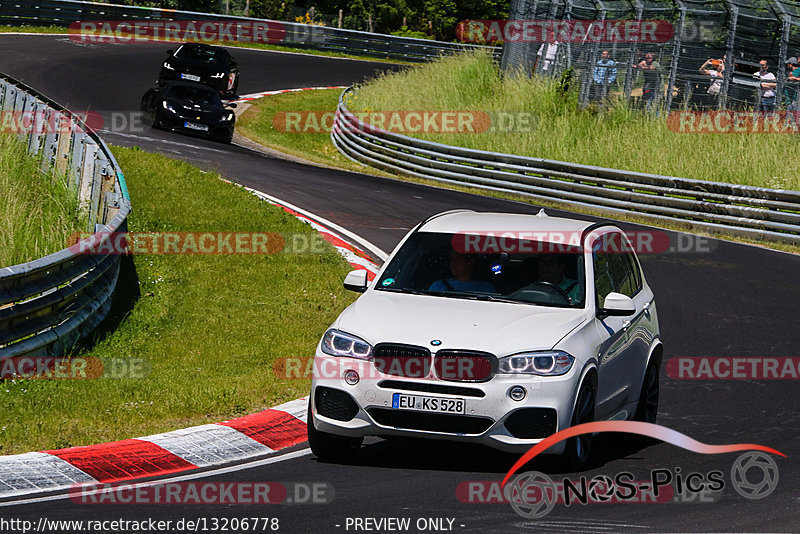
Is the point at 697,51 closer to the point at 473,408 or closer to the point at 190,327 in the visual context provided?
the point at 190,327

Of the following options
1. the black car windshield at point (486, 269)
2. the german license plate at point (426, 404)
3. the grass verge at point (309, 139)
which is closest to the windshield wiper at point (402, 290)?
the black car windshield at point (486, 269)

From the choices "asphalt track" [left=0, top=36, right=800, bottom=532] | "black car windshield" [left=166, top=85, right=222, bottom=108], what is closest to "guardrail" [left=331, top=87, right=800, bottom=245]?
"asphalt track" [left=0, top=36, right=800, bottom=532]

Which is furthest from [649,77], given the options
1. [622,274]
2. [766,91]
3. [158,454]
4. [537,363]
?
[158,454]

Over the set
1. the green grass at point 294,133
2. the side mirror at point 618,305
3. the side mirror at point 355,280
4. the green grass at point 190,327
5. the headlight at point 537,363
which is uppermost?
the side mirror at point 618,305

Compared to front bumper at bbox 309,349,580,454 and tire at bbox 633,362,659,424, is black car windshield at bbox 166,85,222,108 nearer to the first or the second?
tire at bbox 633,362,659,424

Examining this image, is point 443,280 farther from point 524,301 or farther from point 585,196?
point 585,196

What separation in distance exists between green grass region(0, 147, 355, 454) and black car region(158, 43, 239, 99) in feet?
49.3

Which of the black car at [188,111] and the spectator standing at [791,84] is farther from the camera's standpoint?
the black car at [188,111]

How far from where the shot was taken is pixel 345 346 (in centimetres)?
775

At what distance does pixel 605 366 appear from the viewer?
816cm

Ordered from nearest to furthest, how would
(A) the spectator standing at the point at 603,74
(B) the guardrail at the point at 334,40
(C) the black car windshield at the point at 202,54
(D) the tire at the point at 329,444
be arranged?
(D) the tire at the point at 329,444, (A) the spectator standing at the point at 603,74, (C) the black car windshield at the point at 202,54, (B) the guardrail at the point at 334,40

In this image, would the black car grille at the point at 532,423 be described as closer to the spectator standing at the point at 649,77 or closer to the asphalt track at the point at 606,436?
the asphalt track at the point at 606,436

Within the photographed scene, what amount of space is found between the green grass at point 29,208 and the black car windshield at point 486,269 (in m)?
5.81

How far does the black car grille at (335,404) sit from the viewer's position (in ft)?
25.0
